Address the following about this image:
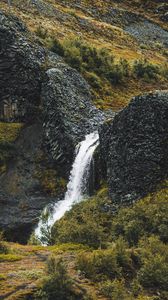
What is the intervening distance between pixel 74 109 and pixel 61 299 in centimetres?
3541

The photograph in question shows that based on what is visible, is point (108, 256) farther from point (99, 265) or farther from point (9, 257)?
point (9, 257)

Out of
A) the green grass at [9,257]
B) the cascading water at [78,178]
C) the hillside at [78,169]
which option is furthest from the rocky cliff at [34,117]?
the green grass at [9,257]

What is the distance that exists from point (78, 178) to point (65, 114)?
25.3ft

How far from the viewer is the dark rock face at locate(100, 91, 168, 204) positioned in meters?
34.6

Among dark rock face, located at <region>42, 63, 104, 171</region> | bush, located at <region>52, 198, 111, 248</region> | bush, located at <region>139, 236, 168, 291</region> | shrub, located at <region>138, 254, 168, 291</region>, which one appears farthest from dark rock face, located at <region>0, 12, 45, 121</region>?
shrub, located at <region>138, 254, 168, 291</region>

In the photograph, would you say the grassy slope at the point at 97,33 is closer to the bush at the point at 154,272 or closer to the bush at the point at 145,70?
the bush at the point at 145,70

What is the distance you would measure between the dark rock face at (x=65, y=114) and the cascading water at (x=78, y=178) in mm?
992

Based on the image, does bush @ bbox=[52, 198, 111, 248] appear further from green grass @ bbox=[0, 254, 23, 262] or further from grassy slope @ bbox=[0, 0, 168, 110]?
grassy slope @ bbox=[0, 0, 168, 110]

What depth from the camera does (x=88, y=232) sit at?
26.3m

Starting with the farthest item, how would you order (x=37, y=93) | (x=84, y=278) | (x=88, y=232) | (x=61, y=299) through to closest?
(x=37, y=93) < (x=88, y=232) < (x=84, y=278) < (x=61, y=299)

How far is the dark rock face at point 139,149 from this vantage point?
34.6 m

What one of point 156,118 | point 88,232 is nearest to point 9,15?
point 156,118

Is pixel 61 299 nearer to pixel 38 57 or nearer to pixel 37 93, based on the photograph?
pixel 37 93

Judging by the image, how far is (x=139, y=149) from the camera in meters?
36.0
